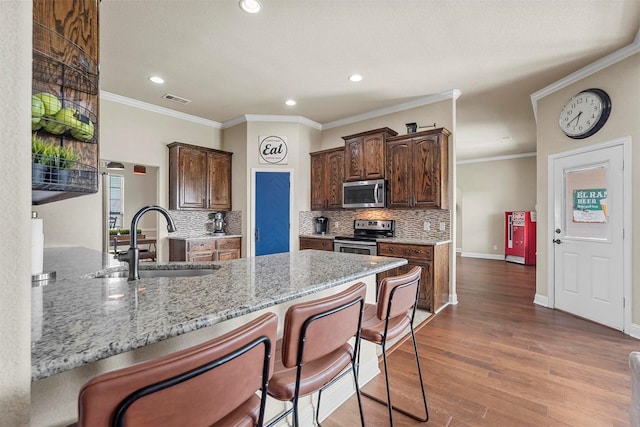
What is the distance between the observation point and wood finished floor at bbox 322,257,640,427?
1.84m

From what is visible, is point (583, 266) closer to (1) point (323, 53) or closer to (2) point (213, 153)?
(1) point (323, 53)

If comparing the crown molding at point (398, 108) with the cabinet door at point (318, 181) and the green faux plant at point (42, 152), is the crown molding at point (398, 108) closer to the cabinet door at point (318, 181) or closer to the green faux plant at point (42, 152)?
the cabinet door at point (318, 181)

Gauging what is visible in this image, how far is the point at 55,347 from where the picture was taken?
0.68m

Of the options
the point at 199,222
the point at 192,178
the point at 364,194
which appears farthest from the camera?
the point at 199,222

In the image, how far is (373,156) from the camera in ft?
14.8

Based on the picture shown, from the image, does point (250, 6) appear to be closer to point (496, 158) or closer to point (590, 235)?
point (590, 235)

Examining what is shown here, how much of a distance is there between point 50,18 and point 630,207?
4748 mm

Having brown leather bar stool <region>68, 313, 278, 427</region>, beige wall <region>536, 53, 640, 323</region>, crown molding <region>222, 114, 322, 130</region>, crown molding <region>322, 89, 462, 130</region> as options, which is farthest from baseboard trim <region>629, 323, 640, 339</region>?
crown molding <region>222, 114, 322, 130</region>

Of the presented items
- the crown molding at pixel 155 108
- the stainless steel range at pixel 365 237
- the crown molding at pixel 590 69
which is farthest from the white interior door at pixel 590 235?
the crown molding at pixel 155 108

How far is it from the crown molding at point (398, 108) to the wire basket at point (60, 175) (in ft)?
13.8

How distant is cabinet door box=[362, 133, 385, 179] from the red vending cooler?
490 cm

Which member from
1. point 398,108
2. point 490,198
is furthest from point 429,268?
point 490,198

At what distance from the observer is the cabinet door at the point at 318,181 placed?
5188 mm

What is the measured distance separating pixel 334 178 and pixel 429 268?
215cm
